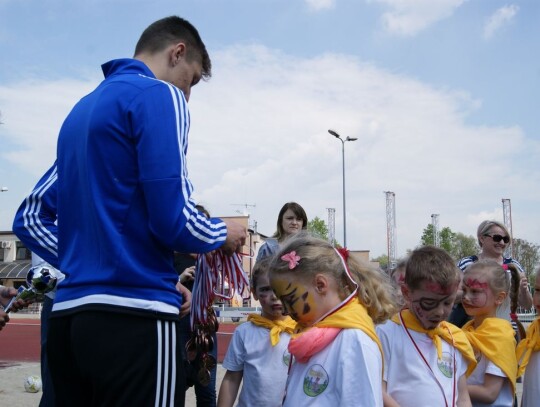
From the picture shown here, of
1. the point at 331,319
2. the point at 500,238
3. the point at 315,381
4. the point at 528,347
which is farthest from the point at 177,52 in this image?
the point at 500,238

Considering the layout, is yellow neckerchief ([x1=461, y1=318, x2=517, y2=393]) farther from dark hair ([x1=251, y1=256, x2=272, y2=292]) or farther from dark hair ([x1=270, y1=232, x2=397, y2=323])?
dark hair ([x1=251, y1=256, x2=272, y2=292])

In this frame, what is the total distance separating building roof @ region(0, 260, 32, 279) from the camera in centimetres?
5522

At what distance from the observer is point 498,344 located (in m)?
3.75

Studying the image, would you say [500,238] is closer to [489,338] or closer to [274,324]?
[489,338]

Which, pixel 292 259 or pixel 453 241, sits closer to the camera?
pixel 292 259

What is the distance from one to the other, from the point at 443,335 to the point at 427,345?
12 centimetres

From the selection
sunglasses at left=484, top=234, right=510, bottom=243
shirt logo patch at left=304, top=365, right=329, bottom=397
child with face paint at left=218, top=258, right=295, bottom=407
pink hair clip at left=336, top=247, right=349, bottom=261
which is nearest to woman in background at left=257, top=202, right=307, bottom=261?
sunglasses at left=484, top=234, right=510, bottom=243

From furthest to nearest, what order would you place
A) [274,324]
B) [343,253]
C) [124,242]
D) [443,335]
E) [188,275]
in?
[188,275] → [274,324] → [443,335] → [343,253] → [124,242]

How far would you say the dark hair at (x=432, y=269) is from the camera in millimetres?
3264

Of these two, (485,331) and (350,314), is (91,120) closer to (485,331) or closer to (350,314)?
(350,314)

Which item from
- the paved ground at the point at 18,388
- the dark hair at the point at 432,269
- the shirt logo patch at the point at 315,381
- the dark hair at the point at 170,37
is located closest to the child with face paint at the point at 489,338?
the dark hair at the point at 432,269

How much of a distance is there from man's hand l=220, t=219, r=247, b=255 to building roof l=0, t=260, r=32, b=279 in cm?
5642

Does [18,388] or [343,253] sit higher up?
[343,253]

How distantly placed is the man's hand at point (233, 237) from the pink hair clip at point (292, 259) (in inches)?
9.1
